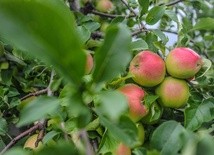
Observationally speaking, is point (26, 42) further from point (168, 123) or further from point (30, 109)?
point (168, 123)

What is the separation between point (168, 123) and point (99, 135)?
16 centimetres

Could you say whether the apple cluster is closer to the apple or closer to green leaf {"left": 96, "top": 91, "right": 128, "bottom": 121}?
the apple

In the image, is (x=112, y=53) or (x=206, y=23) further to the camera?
(x=206, y=23)

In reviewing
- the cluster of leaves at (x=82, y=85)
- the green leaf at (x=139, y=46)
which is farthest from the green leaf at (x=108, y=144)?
the green leaf at (x=139, y=46)

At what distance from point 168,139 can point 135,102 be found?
0.26 m

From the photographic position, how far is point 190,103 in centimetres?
89

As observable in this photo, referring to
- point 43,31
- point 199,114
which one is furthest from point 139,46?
point 43,31

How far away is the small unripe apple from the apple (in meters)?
0.02

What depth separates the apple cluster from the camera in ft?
2.85

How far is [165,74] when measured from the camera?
0.92 metres

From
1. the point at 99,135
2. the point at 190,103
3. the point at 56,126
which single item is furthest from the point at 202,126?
the point at 56,126

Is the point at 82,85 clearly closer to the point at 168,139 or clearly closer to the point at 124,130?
the point at 124,130

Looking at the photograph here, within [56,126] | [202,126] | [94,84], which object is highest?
[94,84]

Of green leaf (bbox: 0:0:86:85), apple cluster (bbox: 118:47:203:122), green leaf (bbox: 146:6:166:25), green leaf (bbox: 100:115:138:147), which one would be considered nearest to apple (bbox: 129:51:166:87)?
apple cluster (bbox: 118:47:203:122)
